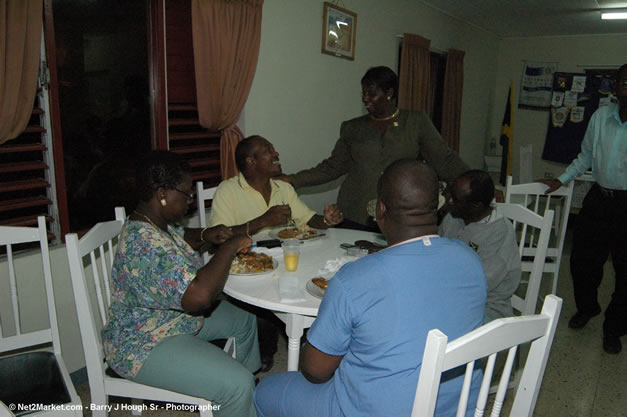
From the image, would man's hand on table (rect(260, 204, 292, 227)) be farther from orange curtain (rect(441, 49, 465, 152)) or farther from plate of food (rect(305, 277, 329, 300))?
orange curtain (rect(441, 49, 465, 152))

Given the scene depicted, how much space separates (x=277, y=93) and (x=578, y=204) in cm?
504

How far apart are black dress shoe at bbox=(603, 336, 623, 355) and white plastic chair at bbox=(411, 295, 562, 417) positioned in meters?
2.22

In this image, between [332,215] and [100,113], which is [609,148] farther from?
[100,113]

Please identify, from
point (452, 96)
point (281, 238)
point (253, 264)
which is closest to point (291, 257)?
point (253, 264)

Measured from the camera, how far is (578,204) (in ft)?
20.9

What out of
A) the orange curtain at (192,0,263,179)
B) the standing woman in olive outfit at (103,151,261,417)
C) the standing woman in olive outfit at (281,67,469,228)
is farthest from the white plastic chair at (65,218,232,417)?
the orange curtain at (192,0,263,179)

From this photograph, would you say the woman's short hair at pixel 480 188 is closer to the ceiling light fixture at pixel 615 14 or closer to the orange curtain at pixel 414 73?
A: the orange curtain at pixel 414 73

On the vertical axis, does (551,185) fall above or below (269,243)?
above

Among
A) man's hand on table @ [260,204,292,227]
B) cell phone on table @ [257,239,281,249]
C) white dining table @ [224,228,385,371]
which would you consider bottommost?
white dining table @ [224,228,385,371]

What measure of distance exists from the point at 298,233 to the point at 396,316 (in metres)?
1.30

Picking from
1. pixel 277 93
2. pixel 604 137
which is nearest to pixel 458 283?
pixel 604 137

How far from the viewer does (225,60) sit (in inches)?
114

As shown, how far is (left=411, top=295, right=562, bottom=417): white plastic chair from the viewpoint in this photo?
0.85 m

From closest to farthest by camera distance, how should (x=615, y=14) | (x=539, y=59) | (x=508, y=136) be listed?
1. (x=615, y=14)
2. (x=508, y=136)
3. (x=539, y=59)
